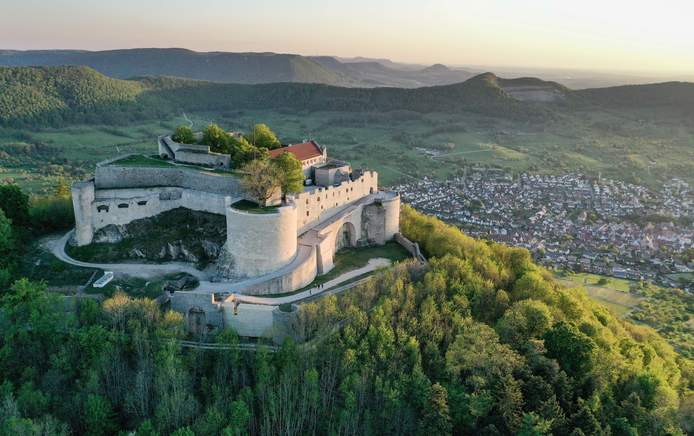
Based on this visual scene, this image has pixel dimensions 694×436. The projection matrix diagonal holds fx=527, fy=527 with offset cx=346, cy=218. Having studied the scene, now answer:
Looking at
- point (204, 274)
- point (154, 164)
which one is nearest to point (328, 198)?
point (204, 274)

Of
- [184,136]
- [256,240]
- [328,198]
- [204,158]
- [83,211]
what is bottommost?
[256,240]

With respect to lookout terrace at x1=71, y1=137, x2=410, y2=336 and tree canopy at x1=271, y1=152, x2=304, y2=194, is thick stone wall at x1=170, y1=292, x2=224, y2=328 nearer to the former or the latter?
lookout terrace at x1=71, y1=137, x2=410, y2=336

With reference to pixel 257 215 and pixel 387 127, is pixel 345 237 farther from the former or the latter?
pixel 387 127

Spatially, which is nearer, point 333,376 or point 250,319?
point 333,376

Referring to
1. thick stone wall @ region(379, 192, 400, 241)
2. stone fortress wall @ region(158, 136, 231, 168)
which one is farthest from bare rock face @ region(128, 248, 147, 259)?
thick stone wall @ region(379, 192, 400, 241)

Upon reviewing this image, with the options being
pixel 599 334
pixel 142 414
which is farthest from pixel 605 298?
pixel 142 414

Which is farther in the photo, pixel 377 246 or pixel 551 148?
pixel 551 148

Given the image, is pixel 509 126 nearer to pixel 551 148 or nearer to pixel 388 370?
pixel 551 148
